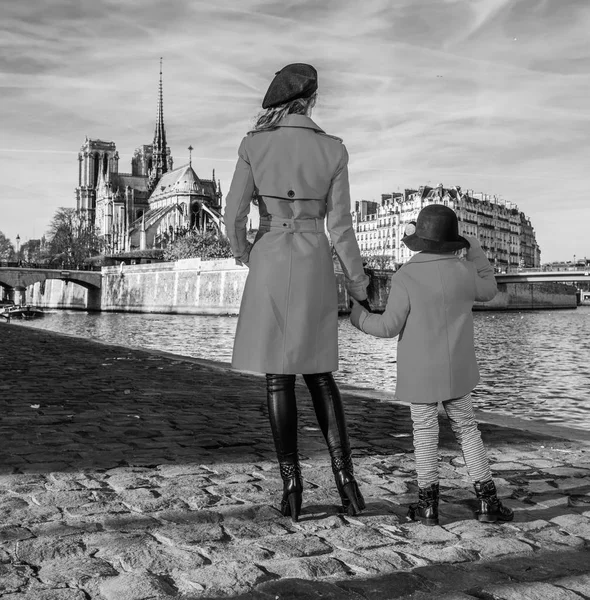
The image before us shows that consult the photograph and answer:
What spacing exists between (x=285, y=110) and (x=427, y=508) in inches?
80.7

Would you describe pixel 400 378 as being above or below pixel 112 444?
above

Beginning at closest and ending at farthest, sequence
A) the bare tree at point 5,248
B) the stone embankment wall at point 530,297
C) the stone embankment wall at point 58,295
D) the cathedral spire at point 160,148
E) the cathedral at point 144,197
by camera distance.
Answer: the stone embankment wall at point 530,297
the stone embankment wall at point 58,295
the cathedral at point 144,197
the bare tree at point 5,248
the cathedral spire at point 160,148

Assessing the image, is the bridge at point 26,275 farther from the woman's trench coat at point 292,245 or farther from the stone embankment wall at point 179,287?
the woman's trench coat at point 292,245

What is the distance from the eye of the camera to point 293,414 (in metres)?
4.04

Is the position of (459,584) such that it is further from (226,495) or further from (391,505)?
(226,495)

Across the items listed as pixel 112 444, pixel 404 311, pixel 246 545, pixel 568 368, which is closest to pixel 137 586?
pixel 246 545

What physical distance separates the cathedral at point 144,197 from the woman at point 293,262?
359 feet

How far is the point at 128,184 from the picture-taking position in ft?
506

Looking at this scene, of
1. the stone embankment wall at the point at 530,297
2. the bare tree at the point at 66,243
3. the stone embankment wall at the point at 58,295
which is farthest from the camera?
the bare tree at the point at 66,243

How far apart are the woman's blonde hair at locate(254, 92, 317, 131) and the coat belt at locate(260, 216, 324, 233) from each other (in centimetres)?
47

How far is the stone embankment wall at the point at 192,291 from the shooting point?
209 ft

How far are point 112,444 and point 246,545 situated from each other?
2.47 m

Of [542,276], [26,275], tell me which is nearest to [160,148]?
[26,275]

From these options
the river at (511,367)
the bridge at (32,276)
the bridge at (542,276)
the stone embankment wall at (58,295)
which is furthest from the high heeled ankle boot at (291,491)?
the stone embankment wall at (58,295)
